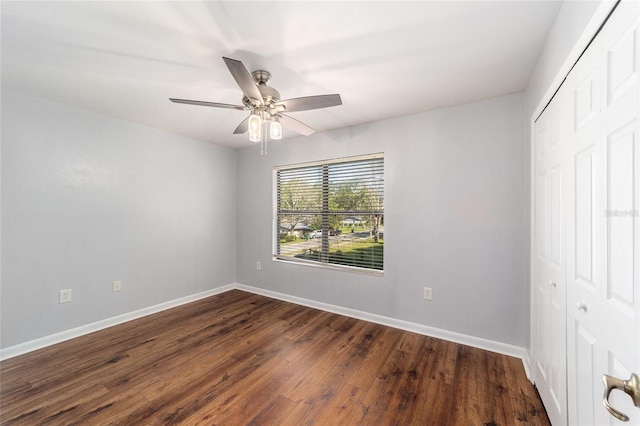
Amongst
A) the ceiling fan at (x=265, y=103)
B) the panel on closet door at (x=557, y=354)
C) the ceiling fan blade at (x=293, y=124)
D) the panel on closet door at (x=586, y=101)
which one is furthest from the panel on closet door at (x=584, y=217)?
the ceiling fan blade at (x=293, y=124)

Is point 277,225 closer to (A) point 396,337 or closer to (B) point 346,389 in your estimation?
(A) point 396,337

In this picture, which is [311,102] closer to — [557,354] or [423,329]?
[557,354]

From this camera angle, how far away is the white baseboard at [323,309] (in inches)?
89.3

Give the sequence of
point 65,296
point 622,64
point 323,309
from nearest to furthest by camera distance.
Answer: point 622,64 → point 65,296 → point 323,309

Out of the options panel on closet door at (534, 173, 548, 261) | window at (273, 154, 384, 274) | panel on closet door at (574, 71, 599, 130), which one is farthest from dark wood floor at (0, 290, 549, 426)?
panel on closet door at (574, 71, 599, 130)

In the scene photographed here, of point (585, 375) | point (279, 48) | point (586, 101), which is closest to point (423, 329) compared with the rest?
point (585, 375)

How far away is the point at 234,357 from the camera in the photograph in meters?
2.25

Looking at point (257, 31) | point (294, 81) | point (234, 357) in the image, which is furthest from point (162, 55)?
point (234, 357)

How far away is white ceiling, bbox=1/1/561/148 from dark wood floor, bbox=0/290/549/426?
2.43 meters

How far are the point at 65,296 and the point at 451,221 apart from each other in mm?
4106

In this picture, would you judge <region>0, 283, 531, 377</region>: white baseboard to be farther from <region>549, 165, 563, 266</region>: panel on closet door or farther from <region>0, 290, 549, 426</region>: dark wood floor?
<region>549, 165, 563, 266</region>: panel on closet door

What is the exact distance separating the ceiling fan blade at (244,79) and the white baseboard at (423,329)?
262 cm

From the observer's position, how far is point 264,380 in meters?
A: 1.94

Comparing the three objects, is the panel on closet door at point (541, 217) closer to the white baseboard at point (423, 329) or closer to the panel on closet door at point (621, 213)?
the panel on closet door at point (621, 213)
